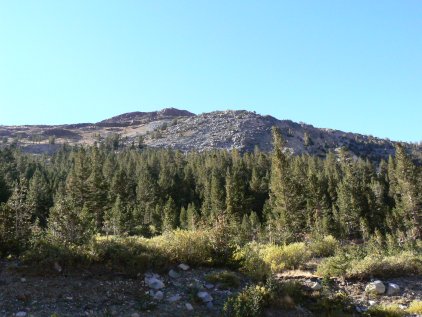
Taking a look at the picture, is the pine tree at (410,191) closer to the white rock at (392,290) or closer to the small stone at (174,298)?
the white rock at (392,290)

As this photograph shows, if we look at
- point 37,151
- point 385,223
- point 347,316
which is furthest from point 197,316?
point 37,151

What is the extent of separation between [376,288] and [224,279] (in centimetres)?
522

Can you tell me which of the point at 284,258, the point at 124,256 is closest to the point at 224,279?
the point at 124,256

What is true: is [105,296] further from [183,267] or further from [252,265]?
[252,265]

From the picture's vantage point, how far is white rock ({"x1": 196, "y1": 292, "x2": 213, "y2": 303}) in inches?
453

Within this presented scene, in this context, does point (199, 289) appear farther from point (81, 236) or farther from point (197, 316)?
point (81, 236)

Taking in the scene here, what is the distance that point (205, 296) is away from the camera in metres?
11.6

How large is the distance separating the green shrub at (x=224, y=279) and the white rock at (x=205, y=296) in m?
1.04

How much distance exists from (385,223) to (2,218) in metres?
61.1

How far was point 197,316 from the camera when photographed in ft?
33.7

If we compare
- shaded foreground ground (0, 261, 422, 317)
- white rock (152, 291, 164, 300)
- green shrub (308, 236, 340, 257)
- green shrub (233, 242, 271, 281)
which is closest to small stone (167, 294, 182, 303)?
shaded foreground ground (0, 261, 422, 317)

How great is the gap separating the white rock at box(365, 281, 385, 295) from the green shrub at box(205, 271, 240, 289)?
14.9ft

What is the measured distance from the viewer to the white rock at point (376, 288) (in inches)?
527

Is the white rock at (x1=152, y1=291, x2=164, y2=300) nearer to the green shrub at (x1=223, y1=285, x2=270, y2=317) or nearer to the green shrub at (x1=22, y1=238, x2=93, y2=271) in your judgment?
the green shrub at (x1=223, y1=285, x2=270, y2=317)
